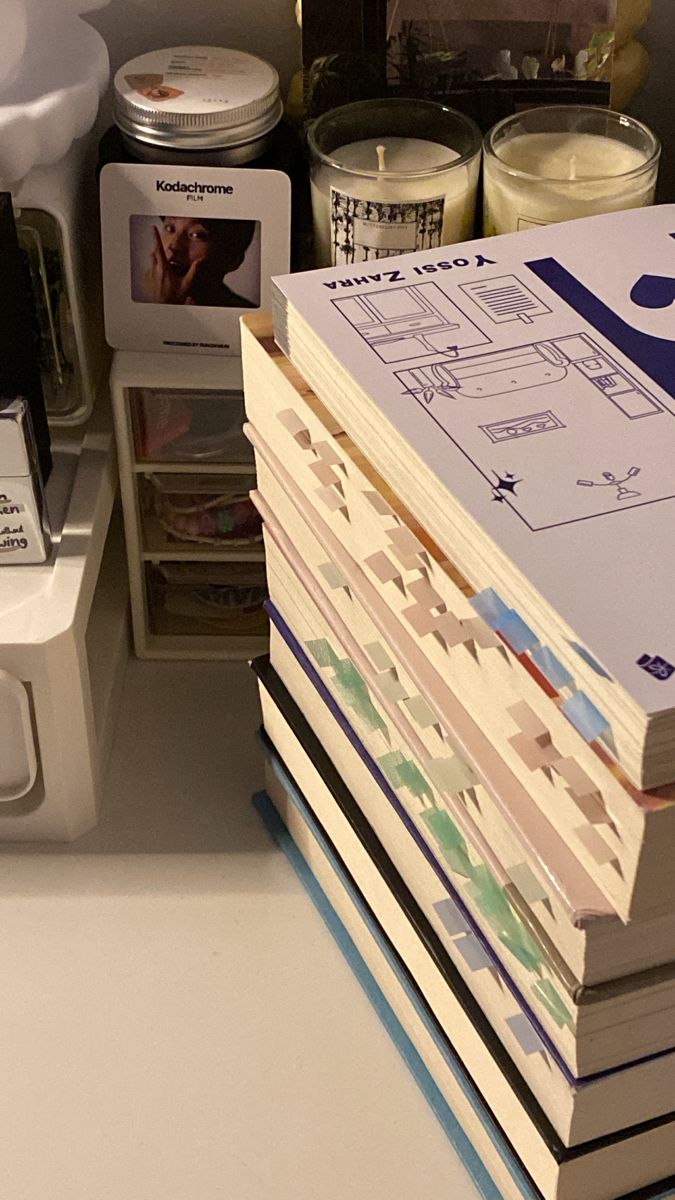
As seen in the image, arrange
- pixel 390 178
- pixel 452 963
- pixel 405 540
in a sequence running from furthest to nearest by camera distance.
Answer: pixel 390 178
pixel 452 963
pixel 405 540

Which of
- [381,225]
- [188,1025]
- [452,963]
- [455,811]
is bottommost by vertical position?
[188,1025]

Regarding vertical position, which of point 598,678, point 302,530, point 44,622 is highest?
point 598,678

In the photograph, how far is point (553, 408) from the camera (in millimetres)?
528

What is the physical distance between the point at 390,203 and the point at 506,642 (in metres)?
0.34

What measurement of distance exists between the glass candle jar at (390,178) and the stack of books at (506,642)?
0.11 meters

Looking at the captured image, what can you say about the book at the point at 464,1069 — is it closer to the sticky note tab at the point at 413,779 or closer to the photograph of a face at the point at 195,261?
the sticky note tab at the point at 413,779

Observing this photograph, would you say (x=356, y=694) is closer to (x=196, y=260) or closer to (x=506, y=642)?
(x=506, y=642)

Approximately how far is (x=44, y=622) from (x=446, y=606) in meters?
0.32

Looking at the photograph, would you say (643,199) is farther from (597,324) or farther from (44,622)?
(44,622)

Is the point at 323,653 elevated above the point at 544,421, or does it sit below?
below

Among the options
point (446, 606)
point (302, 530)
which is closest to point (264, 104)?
point (302, 530)

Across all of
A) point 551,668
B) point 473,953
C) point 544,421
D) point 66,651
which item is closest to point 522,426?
point 544,421

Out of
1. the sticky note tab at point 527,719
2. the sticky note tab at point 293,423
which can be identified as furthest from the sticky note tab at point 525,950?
the sticky note tab at point 293,423

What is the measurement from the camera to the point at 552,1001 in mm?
519
